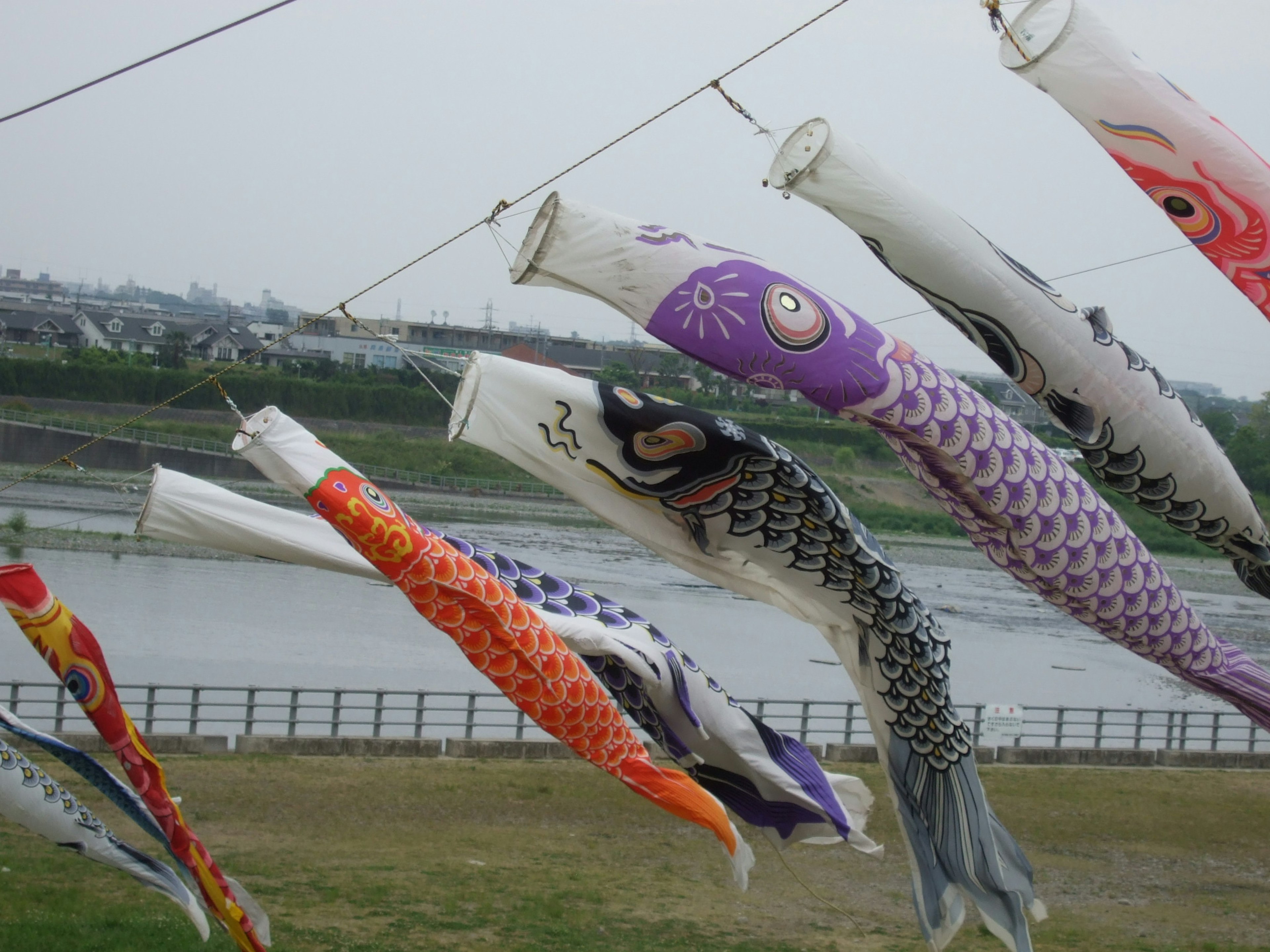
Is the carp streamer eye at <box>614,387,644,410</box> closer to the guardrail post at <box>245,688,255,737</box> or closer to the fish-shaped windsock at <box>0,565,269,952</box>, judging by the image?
the fish-shaped windsock at <box>0,565,269,952</box>

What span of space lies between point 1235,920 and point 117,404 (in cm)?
3356

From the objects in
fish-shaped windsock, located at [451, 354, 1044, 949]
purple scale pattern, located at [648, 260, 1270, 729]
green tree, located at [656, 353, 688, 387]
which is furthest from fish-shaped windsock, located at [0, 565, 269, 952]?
green tree, located at [656, 353, 688, 387]

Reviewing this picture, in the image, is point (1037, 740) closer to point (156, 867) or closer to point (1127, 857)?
point (1127, 857)

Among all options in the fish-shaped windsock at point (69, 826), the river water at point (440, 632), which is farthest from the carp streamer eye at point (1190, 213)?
the river water at point (440, 632)

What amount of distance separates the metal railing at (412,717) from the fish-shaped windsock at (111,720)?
2.83 m

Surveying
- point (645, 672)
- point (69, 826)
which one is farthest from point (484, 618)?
point (69, 826)

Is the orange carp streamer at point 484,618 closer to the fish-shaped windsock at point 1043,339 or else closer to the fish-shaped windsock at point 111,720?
the fish-shaped windsock at point 111,720

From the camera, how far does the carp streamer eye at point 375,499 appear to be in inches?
244

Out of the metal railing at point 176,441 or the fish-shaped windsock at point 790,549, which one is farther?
the metal railing at point 176,441

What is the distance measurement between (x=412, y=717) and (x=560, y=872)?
9072 mm

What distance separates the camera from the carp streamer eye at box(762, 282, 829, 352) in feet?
19.5

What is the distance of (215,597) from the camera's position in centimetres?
2330

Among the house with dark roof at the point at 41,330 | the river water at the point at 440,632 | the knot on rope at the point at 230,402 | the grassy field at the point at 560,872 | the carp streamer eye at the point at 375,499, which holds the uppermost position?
the knot on rope at the point at 230,402

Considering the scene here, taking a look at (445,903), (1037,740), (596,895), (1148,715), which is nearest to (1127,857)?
(596,895)
